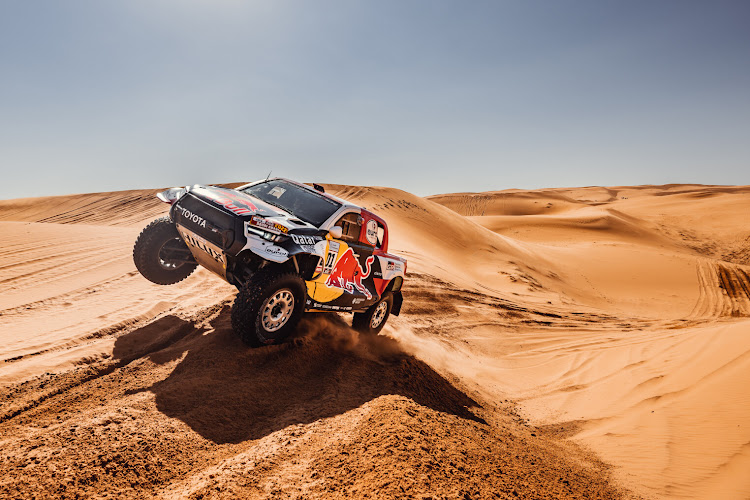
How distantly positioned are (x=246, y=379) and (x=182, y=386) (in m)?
0.62

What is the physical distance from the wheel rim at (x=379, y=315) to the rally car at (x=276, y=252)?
0.08 ft

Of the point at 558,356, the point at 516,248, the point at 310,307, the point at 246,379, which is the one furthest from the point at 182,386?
the point at 516,248

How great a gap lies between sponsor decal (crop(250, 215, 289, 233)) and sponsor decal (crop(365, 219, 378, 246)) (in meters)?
1.59

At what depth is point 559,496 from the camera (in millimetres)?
2877

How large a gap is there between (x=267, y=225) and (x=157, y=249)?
2348 mm

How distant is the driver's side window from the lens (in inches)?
217

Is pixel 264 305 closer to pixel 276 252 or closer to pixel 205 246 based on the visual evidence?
pixel 276 252

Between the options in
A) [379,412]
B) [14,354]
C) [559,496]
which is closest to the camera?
[559,496]

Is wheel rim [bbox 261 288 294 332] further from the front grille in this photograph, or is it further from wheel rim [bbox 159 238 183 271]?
wheel rim [bbox 159 238 183 271]

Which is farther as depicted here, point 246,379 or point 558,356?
point 558,356

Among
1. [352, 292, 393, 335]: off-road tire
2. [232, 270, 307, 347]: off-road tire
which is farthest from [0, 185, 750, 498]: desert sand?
[232, 270, 307, 347]: off-road tire

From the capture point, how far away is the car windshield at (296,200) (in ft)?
17.9

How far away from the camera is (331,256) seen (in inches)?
206

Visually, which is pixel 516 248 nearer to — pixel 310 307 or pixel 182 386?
→ pixel 310 307
